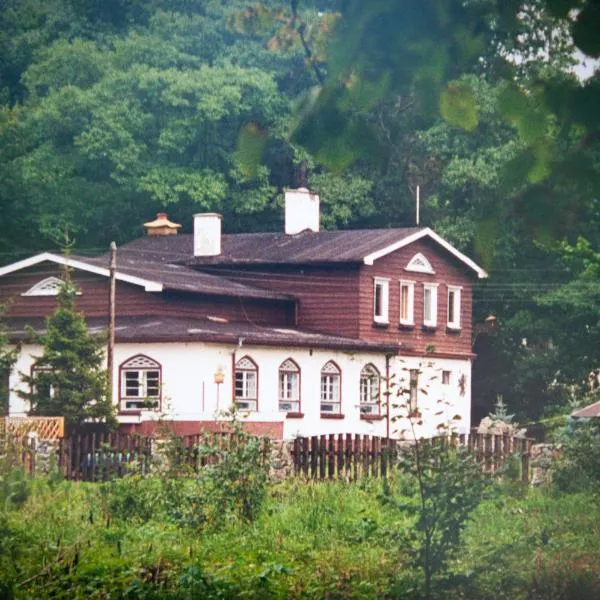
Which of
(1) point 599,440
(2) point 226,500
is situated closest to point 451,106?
(2) point 226,500

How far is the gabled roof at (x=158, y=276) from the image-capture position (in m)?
42.3

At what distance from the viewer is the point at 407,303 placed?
49.1m

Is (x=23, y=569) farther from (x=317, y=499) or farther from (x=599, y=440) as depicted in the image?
(x=599, y=440)

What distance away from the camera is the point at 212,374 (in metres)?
40.5

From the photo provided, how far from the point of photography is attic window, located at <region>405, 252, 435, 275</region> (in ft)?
159

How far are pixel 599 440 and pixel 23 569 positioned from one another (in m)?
10.9

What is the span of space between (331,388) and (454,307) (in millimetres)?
8070

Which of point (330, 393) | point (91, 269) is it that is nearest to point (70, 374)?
point (91, 269)

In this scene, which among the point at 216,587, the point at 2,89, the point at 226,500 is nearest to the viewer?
the point at 216,587

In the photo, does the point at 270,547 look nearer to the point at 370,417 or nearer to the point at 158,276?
the point at 158,276

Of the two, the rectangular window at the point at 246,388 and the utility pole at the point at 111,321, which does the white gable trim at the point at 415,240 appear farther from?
the utility pole at the point at 111,321

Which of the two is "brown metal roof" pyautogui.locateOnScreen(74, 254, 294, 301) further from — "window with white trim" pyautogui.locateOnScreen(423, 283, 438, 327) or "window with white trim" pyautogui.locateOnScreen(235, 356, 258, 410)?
"window with white trim" pyautogui.locateOnScreen(423, 283, 438, 327)

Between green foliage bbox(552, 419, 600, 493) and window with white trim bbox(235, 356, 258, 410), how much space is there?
735 inches

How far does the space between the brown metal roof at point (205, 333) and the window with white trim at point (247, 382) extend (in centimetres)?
69
